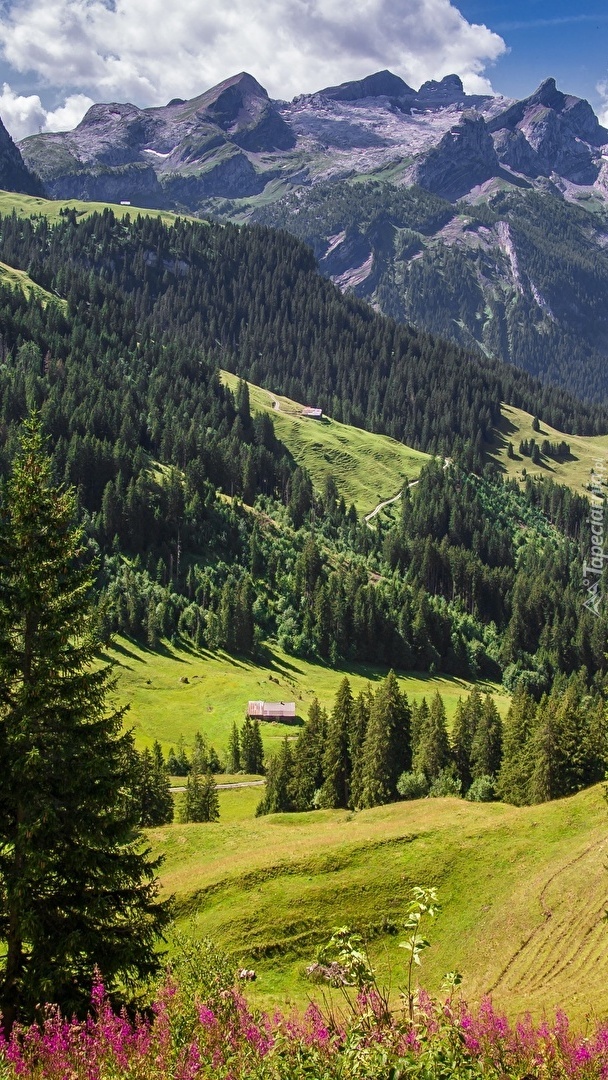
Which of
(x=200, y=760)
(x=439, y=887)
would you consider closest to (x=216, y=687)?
(x=200, y=760)

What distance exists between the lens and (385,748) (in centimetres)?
8044

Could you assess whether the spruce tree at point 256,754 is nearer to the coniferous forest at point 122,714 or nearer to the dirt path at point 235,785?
the coniferous forest at point 122,714

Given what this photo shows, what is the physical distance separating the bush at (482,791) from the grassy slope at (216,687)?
142 ft

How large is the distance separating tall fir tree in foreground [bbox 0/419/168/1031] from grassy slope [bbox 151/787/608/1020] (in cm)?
1796

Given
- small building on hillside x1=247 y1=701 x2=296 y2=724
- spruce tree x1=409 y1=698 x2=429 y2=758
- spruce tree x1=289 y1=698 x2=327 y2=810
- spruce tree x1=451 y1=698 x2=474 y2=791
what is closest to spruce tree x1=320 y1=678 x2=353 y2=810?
spruce tree x1=289 y1=698 x2=327 y2=810

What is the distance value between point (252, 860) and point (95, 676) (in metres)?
33.4

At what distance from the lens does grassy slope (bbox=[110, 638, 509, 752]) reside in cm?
12150

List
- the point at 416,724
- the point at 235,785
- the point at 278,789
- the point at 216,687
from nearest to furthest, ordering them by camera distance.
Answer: the point at 278,789 < the point at 416,724 < the point at 235,785 < the point at 216,687

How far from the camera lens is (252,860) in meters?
48.8

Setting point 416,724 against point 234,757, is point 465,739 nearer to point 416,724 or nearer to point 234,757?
point 416,724

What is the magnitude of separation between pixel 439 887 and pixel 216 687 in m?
93.7

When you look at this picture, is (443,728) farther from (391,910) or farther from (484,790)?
(391,910)

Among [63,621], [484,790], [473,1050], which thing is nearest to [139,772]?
[63,621]

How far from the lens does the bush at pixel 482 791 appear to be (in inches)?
3179
